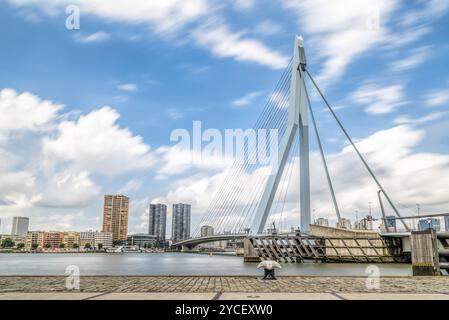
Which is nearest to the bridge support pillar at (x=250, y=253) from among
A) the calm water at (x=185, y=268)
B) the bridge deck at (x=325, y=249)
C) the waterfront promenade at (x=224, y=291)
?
the bridge deck at (x=325, y=249)

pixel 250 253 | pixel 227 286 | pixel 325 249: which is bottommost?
pixel 250 253

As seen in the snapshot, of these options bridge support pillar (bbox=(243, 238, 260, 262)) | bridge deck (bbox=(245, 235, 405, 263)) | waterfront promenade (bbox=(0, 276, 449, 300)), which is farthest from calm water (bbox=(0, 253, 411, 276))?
waterfront promenade (bbox=(0, 276, 449, 300))

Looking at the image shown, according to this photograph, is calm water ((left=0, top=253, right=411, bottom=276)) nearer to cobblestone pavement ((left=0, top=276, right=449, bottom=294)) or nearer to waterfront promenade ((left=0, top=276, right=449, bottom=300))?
cobblestone pavement ((left=0, top=276, right=449, bottom=294))

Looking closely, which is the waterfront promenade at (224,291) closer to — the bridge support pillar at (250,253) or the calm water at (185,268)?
the calm water at (185,268)

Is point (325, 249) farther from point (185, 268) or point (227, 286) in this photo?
point (227, 286)

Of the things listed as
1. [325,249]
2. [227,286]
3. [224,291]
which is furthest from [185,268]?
[224,291]

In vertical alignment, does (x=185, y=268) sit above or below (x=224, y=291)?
below

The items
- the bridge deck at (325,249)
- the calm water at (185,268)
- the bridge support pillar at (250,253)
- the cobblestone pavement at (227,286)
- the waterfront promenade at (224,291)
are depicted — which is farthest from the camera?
the bridge deck at (325,249)

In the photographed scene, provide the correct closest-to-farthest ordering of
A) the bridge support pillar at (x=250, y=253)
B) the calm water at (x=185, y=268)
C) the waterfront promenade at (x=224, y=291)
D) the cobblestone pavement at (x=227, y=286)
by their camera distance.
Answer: the waterfront promenade at (x=224, y=291) → the cobblestone pavement at (x=227, y=286) → the calm water at (x=185, y=268) → the bridge support pillar at (x=250, y=253)

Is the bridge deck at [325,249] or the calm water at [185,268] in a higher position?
the bridge deck at [325,249]
